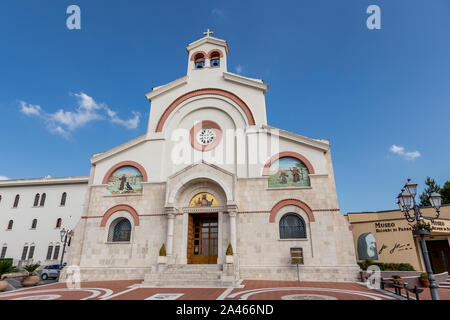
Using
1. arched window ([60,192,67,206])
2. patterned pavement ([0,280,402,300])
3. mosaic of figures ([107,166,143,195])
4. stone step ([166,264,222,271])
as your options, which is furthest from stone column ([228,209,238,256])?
arched window ([60,192,67,206])

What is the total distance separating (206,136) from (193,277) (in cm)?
1016

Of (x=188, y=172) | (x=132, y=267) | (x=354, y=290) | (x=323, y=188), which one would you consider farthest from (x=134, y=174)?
(x=354, y=290)

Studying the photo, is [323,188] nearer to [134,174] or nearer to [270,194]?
[270,194]

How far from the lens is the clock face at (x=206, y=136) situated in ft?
65.6

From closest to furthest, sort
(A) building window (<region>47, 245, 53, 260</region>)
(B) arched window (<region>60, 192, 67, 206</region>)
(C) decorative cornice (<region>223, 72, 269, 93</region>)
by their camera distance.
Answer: (C) decorative cornice (<region>223, 72, 269, 93</region>)
(A) building window (<region>47, 245, 53, 260</region>)
(B) arched window (<region>60, 192, 67, 206</region>)

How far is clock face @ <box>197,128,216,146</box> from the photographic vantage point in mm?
19984

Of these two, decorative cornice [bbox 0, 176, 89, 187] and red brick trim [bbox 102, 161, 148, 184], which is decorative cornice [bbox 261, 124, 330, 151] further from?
decorative cornice [bbox 0, 176, 89, 187]

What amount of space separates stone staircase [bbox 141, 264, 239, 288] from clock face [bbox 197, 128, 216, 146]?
29.3 ft

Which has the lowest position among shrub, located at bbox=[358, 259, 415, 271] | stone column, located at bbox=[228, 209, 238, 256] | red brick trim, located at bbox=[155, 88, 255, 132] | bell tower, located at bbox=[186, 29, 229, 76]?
shrub, located at bbox=[358, 259, 415, 271]

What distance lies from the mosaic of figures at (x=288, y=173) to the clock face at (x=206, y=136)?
5172 millimetres

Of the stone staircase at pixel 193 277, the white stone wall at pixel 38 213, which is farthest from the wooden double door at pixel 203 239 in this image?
the white stone wall at pixel 38 213

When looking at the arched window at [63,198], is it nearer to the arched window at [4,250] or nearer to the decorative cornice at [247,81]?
the arched window at [4,250]

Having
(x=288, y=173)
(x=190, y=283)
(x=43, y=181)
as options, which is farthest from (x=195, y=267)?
(x=43, y=181)
